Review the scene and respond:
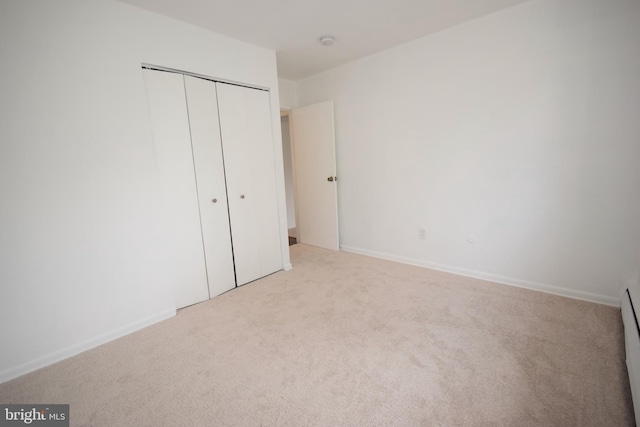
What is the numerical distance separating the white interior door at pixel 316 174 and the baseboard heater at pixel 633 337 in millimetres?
2769

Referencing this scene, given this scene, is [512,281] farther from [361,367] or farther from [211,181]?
[211,181]

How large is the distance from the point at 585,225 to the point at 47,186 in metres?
3.85

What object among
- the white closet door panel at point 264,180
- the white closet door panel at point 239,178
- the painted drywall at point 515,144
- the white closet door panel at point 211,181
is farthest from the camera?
the white closet door panel at point 264,180

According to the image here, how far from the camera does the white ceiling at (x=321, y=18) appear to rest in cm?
213

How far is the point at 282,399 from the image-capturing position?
4.95 ft

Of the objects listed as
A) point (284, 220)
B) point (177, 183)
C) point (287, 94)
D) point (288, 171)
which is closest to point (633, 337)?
point (284, 220)

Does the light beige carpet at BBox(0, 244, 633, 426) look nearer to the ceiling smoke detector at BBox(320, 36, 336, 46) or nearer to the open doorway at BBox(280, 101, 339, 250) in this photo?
the open doorway at BBox(280, 101, 339, 250)

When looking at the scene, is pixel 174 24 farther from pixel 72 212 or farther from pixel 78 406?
pixel 78 406

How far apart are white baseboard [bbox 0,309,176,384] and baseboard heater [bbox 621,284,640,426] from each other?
2909mm

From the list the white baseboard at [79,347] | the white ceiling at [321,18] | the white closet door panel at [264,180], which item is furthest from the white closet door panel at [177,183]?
the white closet door panel at [264,180]

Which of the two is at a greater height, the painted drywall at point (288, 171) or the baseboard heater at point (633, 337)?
the painted drywall at point (288, 171)

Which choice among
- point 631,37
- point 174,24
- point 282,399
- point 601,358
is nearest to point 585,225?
point 601,358

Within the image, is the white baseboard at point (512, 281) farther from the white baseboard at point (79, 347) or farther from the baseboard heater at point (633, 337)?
the white baseboard at point (79, 347)

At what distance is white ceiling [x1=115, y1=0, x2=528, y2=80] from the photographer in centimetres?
213
